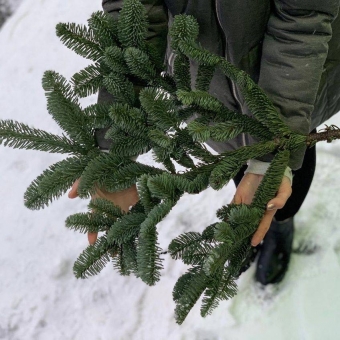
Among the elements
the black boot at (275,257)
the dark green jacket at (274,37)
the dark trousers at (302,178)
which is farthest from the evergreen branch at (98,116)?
the black boot at (275,257)

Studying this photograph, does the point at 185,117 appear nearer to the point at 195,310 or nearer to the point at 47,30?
the point at 195,310

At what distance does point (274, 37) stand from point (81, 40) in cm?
45

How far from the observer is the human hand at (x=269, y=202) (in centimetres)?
95

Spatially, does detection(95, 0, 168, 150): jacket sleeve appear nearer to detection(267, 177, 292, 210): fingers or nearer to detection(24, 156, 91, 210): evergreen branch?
detection(24, 156, 91, 210): evergreen branch

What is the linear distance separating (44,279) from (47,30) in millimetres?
1845

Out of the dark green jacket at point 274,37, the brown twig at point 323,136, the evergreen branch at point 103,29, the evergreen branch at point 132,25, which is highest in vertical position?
the dark green jacket at point 274,37

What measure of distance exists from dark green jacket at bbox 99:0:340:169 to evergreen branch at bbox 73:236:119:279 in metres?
0.38

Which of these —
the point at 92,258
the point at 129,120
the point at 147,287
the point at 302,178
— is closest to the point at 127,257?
the point at 92,258

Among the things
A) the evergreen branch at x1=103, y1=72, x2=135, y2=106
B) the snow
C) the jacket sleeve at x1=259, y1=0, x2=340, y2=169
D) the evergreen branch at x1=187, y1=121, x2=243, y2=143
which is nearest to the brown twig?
the jacket sleeve at x1=259, y1=0, x2=340, y2=169

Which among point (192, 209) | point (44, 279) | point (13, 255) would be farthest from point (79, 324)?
point (192, 209)

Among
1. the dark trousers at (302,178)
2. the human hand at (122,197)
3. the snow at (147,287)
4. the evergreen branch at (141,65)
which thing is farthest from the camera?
the snow at (147,287)

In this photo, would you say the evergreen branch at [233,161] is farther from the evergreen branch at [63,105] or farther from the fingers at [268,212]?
the evergreen branch at [63,105]

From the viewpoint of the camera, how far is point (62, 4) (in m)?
3.21

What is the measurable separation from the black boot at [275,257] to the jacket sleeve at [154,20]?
43.5 inches
